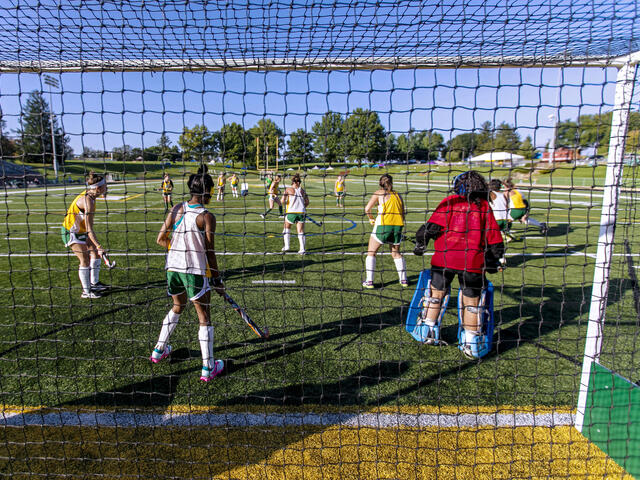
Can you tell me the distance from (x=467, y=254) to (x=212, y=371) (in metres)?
2.78

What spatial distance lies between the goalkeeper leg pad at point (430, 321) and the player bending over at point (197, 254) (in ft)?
7.27

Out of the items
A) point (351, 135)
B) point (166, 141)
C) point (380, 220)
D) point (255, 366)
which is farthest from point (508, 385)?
point (166, 141)

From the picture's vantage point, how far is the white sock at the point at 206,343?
138 inches

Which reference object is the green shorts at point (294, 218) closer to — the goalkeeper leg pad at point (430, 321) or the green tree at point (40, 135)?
the goalkeeper leg pad at point (430, 321)

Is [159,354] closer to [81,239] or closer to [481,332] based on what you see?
[81,239]

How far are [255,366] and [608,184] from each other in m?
3.42

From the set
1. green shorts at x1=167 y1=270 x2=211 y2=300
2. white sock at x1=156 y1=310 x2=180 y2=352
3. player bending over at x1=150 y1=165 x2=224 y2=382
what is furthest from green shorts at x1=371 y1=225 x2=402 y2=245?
white sock at x1=156 y1=310 x2=180 y2=352

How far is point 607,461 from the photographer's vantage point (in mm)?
2627

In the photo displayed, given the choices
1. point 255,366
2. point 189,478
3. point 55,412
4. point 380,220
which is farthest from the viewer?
point 380,220

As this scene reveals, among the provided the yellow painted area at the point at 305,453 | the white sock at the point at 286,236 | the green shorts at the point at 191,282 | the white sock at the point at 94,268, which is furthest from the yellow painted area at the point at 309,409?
the white sock at the point at 286,236

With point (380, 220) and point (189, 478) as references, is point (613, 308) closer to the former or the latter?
point (380, 220)

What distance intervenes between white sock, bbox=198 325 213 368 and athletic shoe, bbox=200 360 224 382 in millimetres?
40

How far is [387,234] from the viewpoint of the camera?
6016 millimetres

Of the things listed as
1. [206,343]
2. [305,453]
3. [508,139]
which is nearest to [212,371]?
[206,343]
